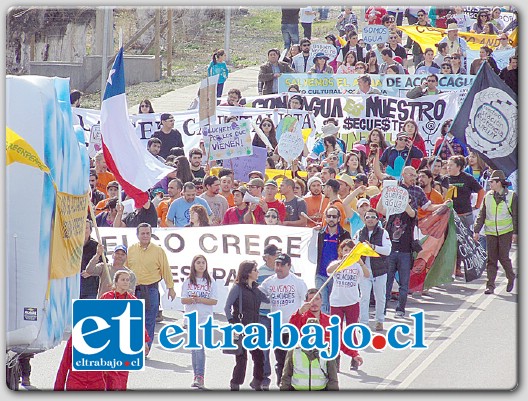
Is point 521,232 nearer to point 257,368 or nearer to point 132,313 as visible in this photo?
point 257,368

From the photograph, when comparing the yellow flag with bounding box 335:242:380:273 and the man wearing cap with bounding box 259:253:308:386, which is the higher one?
the yellow flag with bounding box 335:242:380:273

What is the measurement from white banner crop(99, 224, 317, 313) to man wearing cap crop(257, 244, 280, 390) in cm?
19

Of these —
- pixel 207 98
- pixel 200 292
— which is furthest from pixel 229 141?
pixel 200 292

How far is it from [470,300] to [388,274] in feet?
3.92

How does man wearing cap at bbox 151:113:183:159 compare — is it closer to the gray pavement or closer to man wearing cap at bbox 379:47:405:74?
the gray pavement

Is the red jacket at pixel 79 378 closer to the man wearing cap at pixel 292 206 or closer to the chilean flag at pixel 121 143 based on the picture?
the chilean flag at pixel 121 143

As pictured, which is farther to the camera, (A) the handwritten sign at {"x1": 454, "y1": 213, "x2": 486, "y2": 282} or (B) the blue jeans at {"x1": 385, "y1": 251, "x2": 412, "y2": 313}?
(A) the handwritten sign at {"x1": 454, "y1": 213, "x2": 486, "y2": 282}

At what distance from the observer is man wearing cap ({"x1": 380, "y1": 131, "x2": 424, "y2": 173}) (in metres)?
17.0

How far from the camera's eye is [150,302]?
12.5 meters

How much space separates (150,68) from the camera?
25312mm

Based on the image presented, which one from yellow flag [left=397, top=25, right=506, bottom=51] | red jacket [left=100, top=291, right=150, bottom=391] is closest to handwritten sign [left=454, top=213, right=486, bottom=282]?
red jacket [left=100, top=291, right=150, bottom=391]

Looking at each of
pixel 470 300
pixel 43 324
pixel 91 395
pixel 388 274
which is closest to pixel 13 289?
pixel 43 324

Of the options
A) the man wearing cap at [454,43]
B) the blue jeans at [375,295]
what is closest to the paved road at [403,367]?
the blue jeans at [375,295]

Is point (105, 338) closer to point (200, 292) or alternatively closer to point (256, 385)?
point (256, 385)
